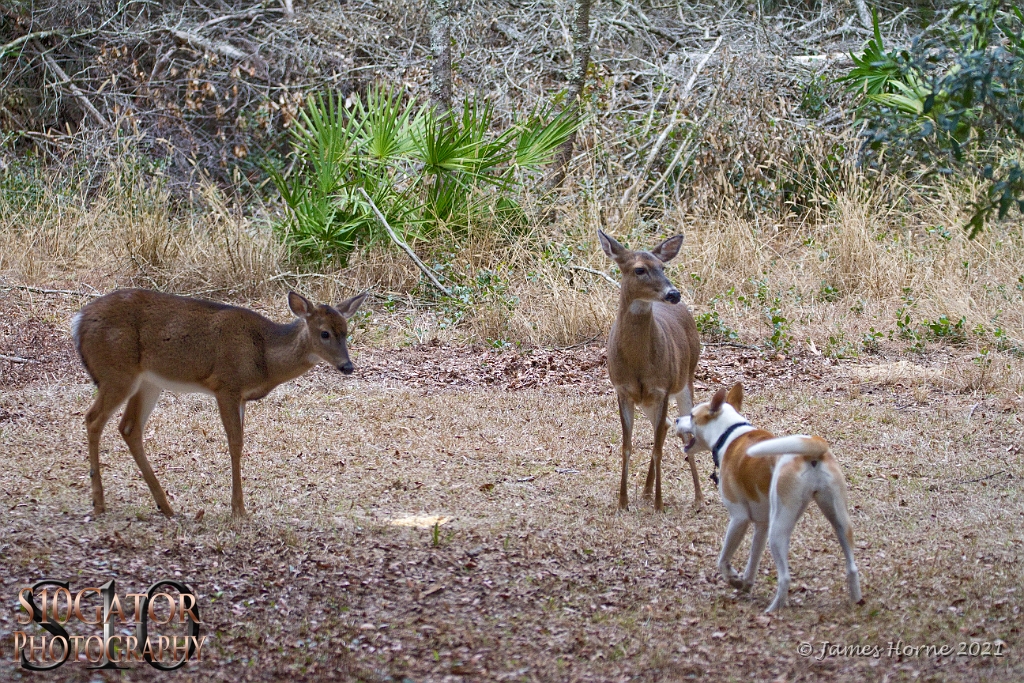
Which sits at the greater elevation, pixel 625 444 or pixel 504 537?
pixel 625 444

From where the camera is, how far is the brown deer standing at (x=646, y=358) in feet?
19.7

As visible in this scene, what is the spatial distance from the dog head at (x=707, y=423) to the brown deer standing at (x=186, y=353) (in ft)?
5.54

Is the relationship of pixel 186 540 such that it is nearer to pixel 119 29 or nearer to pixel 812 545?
pixel 812 545

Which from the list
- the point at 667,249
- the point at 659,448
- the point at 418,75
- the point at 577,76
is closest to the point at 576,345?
the point at 667,249

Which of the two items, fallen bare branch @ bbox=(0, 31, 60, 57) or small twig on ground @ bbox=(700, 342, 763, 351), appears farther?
fallen bare branch @ bbox=(0, 31, 60, 57)

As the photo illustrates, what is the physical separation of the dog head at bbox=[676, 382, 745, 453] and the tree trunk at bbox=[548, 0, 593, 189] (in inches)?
324

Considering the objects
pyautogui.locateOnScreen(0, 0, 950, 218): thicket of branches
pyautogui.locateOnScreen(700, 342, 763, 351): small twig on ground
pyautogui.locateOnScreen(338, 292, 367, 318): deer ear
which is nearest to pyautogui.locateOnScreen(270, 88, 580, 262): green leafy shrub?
pyautogui.locateOnScreen(0, 0, 950, 218): thicket of branches

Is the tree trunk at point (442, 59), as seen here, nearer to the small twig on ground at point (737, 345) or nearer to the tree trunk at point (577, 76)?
the tree trunk at point (577, 76)

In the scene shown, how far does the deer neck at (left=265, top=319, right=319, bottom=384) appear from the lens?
5.52m

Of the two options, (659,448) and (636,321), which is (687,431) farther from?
(636,321)

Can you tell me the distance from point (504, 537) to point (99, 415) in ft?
6.93

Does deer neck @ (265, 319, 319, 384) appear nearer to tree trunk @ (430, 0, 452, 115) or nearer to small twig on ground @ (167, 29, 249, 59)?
tree trunk @ (430, 0, 452, 115)

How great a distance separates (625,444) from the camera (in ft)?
19.6

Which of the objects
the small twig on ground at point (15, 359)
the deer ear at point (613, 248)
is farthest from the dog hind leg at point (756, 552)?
the small twig on ground at point (15, 359)
